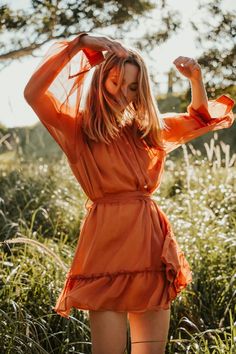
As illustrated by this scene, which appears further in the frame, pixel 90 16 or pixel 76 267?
pixel 90 16

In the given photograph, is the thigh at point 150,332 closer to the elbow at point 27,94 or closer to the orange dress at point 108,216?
the orange dress at point 108,216

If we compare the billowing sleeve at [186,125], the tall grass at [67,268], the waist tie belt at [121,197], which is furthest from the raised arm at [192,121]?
the tall grass at [67,268]

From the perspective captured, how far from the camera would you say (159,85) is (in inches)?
339

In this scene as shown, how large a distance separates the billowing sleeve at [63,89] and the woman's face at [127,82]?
0.28ft

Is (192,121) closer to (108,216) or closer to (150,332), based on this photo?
(108,216)

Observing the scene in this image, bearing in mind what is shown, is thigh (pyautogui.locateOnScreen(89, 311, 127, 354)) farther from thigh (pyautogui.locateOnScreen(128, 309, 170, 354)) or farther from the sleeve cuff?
the sleeve cuff

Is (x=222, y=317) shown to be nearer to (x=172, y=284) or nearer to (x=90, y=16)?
(x=172, y=284)

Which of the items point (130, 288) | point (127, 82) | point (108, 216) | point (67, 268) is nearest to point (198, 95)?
point (127, 82)

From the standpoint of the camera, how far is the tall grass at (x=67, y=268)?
12.6ft

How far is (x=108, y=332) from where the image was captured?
3000mm

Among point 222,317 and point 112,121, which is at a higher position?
point 112,121

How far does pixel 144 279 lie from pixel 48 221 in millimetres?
3542

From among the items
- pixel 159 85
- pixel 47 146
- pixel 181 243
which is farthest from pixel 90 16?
pixel 47 146

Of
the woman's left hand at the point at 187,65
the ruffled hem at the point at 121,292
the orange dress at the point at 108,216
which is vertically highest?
the woman's left hand at the point at 187,65
